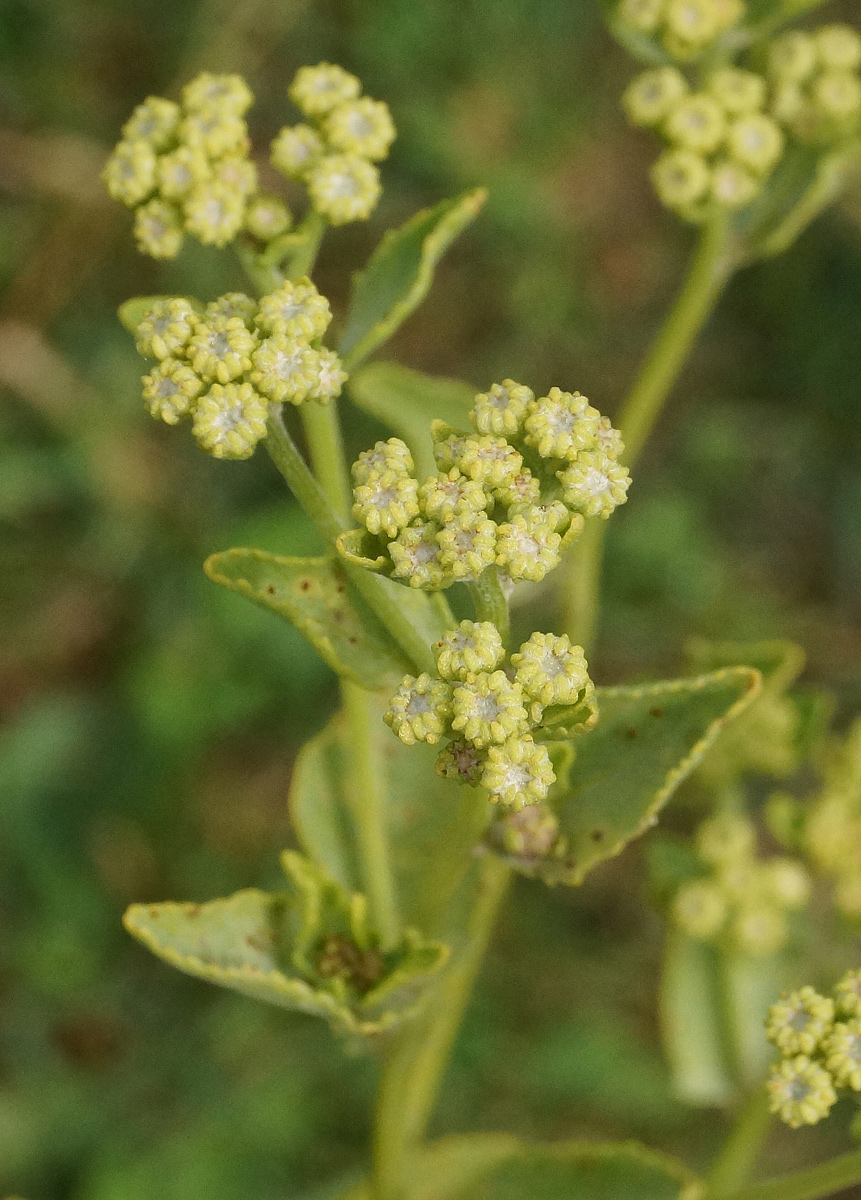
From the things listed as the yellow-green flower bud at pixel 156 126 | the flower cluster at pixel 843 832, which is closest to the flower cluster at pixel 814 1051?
the flower cluster at pixel 843 832

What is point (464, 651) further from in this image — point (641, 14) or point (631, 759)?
point (641, 14)

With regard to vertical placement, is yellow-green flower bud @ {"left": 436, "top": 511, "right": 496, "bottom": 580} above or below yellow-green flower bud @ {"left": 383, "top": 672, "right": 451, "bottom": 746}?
above

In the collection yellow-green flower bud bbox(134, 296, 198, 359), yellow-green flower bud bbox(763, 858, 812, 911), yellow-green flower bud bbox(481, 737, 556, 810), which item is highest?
yellow-green flower bud bbox(134, 296, 198, 359)

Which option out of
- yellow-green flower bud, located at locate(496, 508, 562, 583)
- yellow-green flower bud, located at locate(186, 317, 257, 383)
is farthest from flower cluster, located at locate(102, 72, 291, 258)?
yellow-green flower bud, located at locate(496, 508, 562, 583)

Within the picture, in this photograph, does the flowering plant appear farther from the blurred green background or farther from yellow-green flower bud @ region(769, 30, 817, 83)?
the blurred green background

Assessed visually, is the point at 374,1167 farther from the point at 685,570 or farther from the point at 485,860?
the point at 685,570

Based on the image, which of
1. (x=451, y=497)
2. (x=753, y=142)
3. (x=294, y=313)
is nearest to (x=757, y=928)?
(x=451, y=497)

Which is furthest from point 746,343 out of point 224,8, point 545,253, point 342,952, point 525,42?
point 342,952
